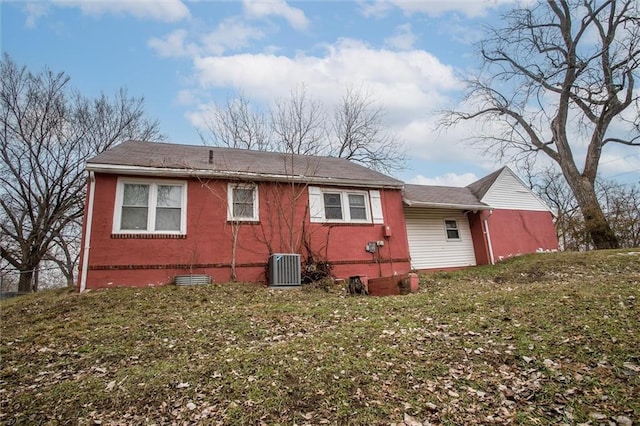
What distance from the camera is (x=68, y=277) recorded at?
61.1 ft

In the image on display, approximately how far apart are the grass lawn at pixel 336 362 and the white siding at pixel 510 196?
8.83 meters

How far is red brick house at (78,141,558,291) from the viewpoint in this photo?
810cm

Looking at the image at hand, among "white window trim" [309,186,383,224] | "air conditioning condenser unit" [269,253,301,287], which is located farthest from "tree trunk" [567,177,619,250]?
"air conditioning condenser unit" [269,253,301,287]

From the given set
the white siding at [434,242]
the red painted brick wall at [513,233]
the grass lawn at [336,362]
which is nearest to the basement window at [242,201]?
the grass lawn at [336,362]

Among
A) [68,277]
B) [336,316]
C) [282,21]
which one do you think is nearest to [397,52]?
[282,21]

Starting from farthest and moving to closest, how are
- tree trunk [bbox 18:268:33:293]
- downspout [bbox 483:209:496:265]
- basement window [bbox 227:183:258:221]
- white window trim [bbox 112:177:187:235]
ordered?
tree trunk [bbox 18:268:33:293]
downspout [bbox 483:209:496:265]
basement window [bbox 227:183:258:221]
white window trim [bbox 112:177:187:235]

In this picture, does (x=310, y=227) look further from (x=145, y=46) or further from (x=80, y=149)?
(x=80, y=149)

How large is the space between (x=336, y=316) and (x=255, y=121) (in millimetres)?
16966

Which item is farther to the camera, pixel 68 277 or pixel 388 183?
pixel 68 277

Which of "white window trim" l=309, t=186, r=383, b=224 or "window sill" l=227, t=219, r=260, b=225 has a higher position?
"white window trim" l=309, t=186, r=383, b=224

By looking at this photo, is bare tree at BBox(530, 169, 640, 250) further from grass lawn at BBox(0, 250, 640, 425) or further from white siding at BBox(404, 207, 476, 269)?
grass lawn at BBox(0, 250, 640, 425)

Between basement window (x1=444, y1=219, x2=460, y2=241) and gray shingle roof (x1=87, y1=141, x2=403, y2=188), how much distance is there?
3.86 metres

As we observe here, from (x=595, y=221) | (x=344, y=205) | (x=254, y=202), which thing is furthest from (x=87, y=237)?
(x=595, y=221)

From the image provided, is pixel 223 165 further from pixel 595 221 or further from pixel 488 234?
pixel 595 221
